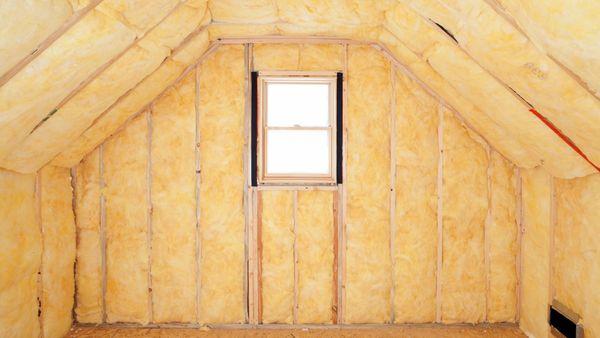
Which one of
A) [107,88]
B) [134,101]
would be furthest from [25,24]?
[134,101]

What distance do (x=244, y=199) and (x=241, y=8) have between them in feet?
5.73

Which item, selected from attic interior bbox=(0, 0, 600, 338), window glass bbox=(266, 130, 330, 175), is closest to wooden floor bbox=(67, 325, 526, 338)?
attic interior bbox=(0, 0, 600, 338)

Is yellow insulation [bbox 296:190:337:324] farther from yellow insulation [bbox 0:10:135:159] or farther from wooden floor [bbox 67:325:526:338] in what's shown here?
yellow insulation [bbox 0:10:135:159]

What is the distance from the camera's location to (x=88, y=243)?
11.8ft

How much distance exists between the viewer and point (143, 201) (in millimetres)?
3611

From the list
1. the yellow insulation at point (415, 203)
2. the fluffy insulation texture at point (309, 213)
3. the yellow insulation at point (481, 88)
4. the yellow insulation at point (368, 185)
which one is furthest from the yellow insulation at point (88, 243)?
the yellow insulation at point (481, 88)

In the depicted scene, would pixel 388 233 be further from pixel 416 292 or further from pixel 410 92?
pixel 410 92

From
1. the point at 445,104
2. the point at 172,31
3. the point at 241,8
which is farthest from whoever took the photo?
the point at 445,104

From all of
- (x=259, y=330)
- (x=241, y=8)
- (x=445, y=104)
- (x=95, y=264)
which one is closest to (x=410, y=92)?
(x=445, y=104)

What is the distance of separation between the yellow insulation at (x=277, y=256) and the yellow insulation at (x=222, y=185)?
24cm

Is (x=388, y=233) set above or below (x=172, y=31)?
below

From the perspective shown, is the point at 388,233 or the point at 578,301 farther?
the point at 388,233

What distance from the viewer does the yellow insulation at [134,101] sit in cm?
312

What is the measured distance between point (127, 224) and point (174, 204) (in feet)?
1.68
